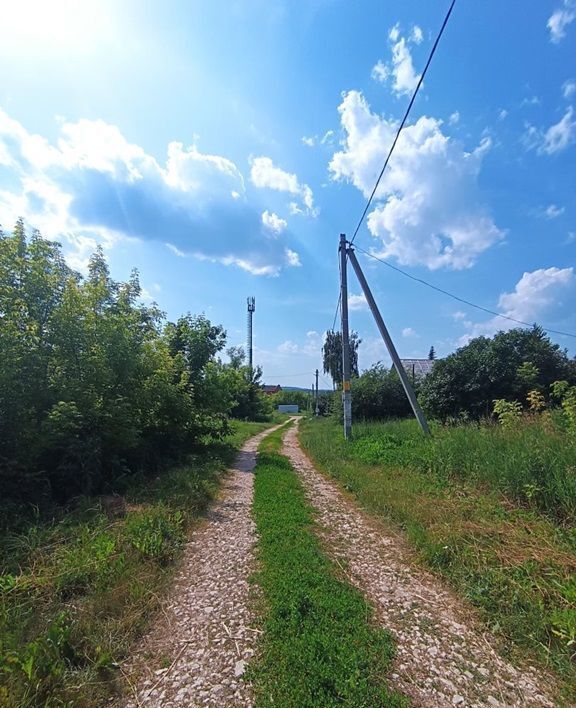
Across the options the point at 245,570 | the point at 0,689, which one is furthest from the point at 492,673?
the point at 0,689

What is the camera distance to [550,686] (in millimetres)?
2254

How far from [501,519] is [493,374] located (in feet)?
37.5

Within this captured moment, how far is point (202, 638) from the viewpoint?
275 centimetres

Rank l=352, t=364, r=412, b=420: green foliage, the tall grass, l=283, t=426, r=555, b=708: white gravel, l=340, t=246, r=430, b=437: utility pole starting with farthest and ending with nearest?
l=352, t=364, r=412, b=420: green foliage < l=340, t=246, r=430, b=437: utility pole < the tall grass < l=283, t=426, r=555, b=708: white gravel

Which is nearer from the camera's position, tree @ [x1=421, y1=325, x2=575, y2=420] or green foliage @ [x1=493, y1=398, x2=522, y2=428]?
green foliage @ [x1=493, y1=398, x2=522, y2=428]

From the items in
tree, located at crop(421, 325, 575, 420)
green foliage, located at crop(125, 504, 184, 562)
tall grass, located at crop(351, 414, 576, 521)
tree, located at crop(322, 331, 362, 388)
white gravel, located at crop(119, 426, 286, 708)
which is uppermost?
tree, located at crop(322, 331, 362, 388)

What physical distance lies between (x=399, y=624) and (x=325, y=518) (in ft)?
8.79

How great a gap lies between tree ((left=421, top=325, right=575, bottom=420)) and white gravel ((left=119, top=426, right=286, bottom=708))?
12.6 metres

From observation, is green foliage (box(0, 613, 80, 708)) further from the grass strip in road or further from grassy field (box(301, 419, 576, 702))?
grassy field (box(301, 419, 576, 702))

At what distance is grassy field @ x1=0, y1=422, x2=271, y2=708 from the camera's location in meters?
2.22

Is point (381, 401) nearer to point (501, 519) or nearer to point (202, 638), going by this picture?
point (501, 519)

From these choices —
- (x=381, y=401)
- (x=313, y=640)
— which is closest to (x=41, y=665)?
(x=313, y=640)

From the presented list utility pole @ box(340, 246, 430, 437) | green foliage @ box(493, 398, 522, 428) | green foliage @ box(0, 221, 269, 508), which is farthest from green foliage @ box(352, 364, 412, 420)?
green foliage @ box(0, 221, 269, 508)

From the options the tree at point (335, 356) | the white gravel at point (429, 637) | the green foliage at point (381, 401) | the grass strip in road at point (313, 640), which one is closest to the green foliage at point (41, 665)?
the grass strip in road at point (313, 640)
